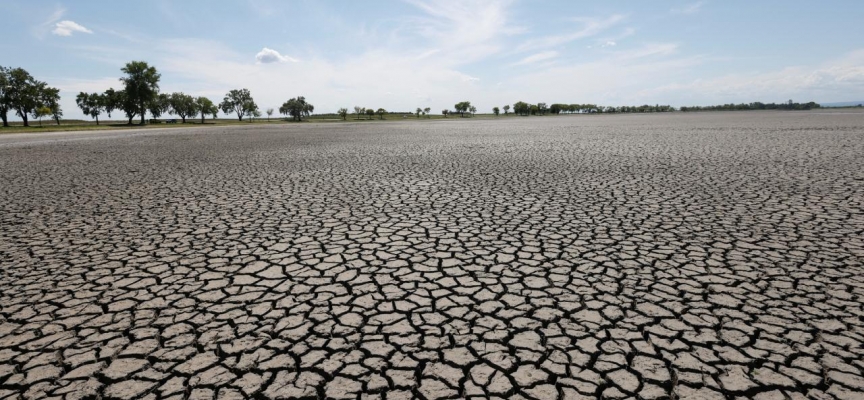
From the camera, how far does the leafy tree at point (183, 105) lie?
9753 cm

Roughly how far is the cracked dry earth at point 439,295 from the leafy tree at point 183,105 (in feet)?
341

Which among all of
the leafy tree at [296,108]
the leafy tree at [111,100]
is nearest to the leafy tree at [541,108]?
the leafy tree at [296,108]

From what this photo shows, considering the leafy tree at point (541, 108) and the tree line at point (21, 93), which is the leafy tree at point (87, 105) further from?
the leafy tree at point (541, 108)

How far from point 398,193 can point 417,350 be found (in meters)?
5.86

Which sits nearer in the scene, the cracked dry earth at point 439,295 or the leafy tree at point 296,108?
the cracked dry earth at point 439,295

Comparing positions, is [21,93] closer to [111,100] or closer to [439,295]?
[111,100]

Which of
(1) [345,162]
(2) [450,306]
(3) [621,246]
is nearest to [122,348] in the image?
(2) [450,306]

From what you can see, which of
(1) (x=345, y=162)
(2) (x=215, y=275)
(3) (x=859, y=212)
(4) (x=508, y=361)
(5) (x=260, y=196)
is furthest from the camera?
(1) (x=345, y=162)

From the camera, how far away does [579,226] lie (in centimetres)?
602

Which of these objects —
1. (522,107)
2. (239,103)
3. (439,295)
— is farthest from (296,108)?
(439,295)

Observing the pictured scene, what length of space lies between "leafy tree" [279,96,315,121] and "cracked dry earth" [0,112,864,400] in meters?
120

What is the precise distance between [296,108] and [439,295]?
424 feet

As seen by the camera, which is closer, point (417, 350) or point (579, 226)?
point (417, 350)

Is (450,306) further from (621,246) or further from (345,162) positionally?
(345,162)
